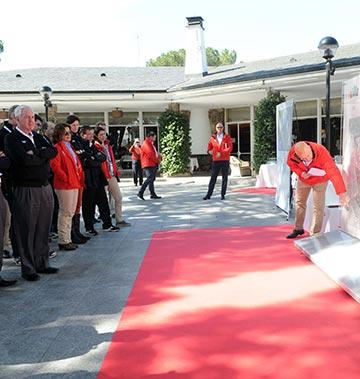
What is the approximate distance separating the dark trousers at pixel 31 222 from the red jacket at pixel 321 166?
9.56ft

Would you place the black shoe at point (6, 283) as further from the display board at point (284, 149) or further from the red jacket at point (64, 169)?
the display board at point (284, 149)

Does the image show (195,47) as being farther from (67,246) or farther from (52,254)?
(52,254)

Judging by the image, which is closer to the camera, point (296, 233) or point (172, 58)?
point (296, 233)

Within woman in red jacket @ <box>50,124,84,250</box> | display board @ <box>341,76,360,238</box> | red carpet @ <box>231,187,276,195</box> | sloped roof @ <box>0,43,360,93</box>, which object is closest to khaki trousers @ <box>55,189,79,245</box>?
woman in red jacket @ <box>50,124,84,250</box>

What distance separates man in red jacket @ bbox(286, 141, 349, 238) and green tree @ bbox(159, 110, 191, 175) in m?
11.9

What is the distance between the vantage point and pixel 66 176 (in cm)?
543

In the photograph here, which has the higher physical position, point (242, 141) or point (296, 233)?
point (242, 141)

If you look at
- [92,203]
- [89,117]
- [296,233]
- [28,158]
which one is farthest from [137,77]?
[28,158]

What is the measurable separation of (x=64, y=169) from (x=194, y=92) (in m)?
11.0

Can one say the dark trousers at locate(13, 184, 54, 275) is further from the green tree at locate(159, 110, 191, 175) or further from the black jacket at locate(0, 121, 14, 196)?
the green tree at locate(159, 110, 191, 175)

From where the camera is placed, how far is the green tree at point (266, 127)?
46.4ft

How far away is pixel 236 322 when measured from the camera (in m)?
3.34

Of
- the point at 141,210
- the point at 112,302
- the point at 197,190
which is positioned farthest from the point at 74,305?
the point at 197,190

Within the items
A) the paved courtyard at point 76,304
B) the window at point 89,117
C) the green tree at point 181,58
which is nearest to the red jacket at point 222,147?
the paved courtyard at point 76,304
